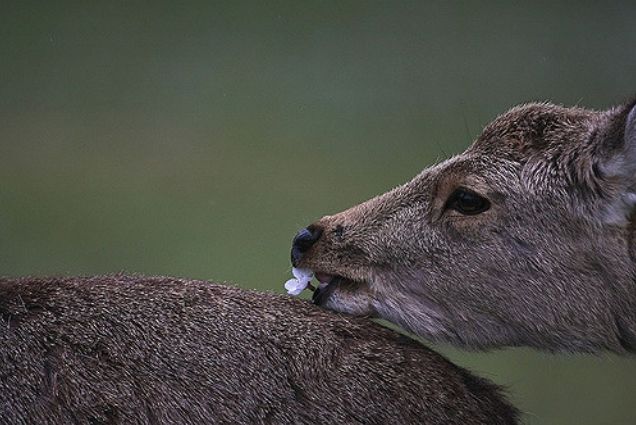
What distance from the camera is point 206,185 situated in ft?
42.0

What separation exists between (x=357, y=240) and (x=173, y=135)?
814 cm

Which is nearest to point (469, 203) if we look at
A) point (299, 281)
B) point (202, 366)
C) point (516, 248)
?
point (516, 248)

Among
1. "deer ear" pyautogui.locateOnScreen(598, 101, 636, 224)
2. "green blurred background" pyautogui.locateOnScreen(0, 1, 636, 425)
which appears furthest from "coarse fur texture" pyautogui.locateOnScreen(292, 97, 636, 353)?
"green blurred background" pyautogui.locateOnScreen(0, 1, 636, 425)

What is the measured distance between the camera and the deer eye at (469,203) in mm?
5414

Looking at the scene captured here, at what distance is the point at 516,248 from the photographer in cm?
532

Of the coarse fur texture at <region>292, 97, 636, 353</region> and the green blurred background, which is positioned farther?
the green blurred background

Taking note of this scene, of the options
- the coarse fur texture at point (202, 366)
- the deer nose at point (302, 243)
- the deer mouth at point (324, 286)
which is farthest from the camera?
the deer nose at point (302, 243)

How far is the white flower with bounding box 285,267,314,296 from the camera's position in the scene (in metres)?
5.42

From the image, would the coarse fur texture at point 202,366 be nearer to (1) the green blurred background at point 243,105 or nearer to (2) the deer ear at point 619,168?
(2) the deer ear at point 619,168

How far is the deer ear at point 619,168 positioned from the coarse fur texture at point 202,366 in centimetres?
88

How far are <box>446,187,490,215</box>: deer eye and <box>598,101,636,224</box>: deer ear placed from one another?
0.49 meters

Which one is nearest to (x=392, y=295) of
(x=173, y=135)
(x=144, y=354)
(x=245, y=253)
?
(x=144, y=354)

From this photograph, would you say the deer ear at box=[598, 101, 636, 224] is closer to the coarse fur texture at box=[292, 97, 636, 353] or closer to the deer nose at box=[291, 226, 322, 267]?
the coarse fur texture at box=[292, 97, 636, 353]

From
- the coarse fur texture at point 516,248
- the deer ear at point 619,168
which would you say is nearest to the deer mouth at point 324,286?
the coarse fur texture at point 516,248
